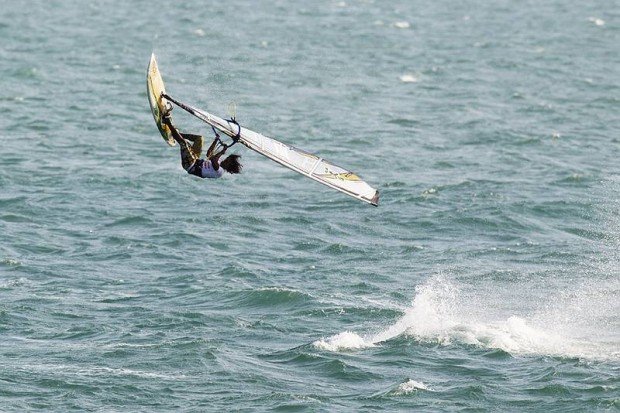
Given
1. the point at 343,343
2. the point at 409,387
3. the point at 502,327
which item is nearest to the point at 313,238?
the point at 343,343

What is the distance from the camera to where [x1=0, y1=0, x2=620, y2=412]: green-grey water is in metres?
35.4

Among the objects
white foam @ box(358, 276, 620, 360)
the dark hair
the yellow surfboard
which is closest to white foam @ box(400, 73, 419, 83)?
white foam @ box(358, 276, 620, 360)

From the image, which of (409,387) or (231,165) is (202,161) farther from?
(409,387)

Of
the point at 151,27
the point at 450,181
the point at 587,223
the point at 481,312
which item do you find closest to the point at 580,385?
the point at 481,312

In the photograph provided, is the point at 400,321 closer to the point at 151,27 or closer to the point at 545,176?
the point at 545,176

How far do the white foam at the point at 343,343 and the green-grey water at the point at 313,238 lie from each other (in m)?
0.10

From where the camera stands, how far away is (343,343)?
1486 inches

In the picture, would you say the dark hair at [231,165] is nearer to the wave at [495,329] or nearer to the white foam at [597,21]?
the wave at [495,329]

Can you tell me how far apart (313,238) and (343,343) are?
10.6 m

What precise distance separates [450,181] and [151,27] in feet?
150

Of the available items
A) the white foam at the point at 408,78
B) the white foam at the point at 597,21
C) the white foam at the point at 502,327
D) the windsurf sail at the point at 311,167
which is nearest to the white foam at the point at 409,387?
the white foam at the point at 502,327

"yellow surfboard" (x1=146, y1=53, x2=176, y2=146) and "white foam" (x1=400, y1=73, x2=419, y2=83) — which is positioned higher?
"yellow surfboard" (x1=146, y1=53, x2=176, y2=146)

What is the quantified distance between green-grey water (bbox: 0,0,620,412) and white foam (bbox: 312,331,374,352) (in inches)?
4.0

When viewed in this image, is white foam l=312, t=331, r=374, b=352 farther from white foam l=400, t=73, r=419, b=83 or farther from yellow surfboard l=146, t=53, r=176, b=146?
white foam l=400, t=73, r=419, b=83
